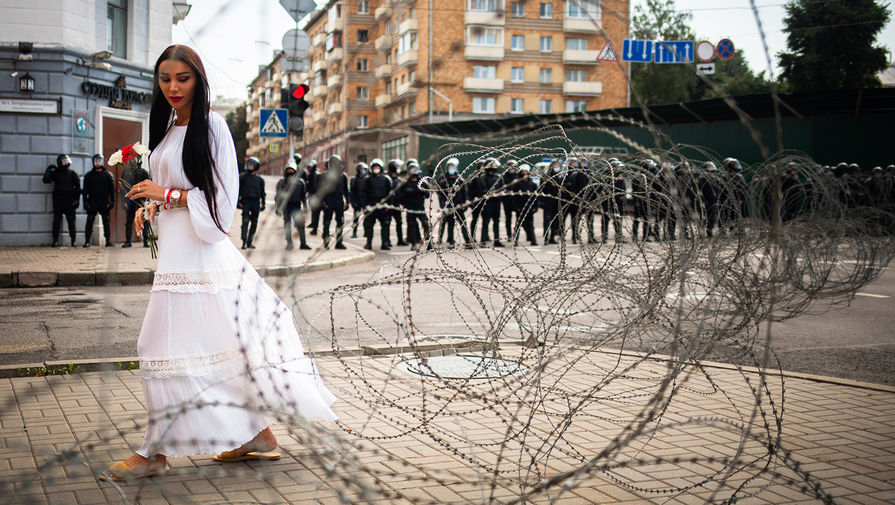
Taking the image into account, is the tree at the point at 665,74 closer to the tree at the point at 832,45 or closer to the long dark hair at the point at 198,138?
the tree at the point at 832,45

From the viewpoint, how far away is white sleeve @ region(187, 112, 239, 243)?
4.01 meters

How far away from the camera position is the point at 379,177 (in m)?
20.4

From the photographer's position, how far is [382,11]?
2557 millimetres

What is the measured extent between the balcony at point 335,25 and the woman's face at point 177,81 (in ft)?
4.25

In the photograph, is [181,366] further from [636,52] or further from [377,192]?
[636,52]

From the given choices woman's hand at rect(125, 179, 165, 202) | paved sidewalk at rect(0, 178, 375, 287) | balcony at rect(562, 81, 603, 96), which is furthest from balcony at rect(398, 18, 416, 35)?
balcony at rect(562, 81, 603, 96)

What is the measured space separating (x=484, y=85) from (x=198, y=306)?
2493 inches

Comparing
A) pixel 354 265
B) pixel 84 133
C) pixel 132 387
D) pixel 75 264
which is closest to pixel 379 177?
pixel 354 265

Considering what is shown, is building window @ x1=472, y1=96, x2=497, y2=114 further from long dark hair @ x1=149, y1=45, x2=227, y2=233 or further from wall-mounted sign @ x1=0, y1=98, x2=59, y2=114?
long dark hair @ x1=149, y1=45, x2=227, y2=233

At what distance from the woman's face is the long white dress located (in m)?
0.16

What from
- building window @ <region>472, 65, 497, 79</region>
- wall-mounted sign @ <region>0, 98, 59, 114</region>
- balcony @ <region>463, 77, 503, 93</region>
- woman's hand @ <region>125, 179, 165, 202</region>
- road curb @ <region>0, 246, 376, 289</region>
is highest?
building window @ <region>472, 65, 497, 79</region>

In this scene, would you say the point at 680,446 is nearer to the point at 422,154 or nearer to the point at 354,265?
the point at 354,265

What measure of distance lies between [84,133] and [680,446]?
16651mm

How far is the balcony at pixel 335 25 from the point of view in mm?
2904
